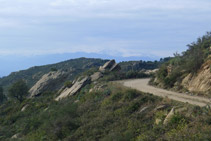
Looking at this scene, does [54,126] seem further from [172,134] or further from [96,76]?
[96,76]

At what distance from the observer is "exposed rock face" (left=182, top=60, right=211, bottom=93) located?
63.7ft

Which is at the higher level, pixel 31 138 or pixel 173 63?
pixel 173 63

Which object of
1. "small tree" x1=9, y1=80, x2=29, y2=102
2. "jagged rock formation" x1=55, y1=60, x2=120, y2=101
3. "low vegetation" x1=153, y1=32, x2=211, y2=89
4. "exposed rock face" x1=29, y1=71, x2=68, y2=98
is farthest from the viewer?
"exposed rock face" x1=29, y1=71, x2=68, y2=98

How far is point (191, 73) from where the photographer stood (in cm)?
2217

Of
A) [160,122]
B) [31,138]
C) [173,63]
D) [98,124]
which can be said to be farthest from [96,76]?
Answer: [160,122]

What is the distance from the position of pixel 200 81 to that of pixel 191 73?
6.84ft

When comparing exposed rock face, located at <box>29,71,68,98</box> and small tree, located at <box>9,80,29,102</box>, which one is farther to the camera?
exposed rock face, located at <box>29,71,68,98</box>

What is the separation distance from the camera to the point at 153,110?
16.3 m

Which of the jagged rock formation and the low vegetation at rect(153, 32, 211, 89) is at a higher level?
the low vegetation at rect(153, 32, 211, 89)

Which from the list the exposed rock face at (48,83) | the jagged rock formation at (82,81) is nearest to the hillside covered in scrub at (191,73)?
the jagged rock formation at (82,81)

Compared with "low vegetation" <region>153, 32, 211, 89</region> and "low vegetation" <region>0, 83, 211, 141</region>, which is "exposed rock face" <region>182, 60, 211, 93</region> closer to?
"low vegetation" <region>153, 32, 211, 89</region>

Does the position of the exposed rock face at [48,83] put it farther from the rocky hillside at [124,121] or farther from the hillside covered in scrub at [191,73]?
the hillside covered in scrub at [191,73]

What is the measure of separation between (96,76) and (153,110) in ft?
67.2

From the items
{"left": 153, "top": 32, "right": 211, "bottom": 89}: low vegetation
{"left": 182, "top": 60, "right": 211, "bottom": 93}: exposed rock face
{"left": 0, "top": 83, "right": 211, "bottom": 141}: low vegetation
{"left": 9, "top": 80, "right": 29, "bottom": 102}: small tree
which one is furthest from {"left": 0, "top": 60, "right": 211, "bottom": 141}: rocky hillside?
{"left": 9, "top": 80, "right": 29, "bottom": 102}: small tree
